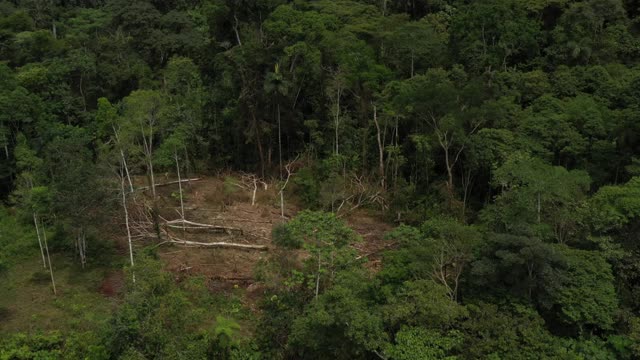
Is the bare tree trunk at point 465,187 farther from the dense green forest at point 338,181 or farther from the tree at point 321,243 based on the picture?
the tree at point 321,243

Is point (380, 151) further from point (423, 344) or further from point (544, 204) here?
point (423, 344)

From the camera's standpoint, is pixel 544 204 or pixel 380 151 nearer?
pixel 544 204

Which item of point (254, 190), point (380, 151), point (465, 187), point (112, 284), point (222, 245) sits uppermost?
point (380, 151)

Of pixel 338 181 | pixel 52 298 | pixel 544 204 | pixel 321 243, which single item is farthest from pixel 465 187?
pixel 52 298

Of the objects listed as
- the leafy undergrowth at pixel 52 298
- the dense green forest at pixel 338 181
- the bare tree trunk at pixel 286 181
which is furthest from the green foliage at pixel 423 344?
the bare tree trunk at pixel 286 181

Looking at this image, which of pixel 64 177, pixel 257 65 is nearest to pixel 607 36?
pixel 257 65

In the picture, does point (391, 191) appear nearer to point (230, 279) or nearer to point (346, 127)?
point (346, 127)
